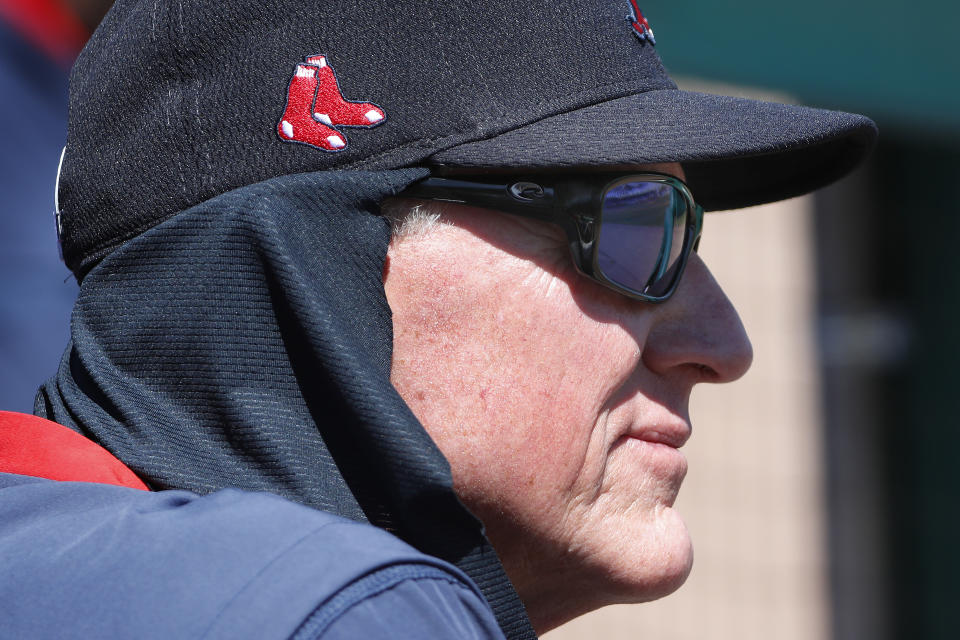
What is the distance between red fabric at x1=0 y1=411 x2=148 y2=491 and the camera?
127cm

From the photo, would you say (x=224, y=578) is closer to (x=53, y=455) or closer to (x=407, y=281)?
(x=53, y=455)

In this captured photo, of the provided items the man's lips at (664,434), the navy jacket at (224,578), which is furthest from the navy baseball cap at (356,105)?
the navy jacket at (224,578)

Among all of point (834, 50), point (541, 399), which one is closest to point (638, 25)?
point (541, 399)

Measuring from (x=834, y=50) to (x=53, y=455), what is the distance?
13.2ft

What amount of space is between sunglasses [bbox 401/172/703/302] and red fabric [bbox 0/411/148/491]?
23.6 inches

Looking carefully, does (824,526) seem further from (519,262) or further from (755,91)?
(519,262)

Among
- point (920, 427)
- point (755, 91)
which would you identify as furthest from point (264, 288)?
point (920, 427)

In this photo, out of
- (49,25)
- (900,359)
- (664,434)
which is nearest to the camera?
(664,434)

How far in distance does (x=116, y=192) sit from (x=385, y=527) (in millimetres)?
709

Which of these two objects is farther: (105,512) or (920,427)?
(920,427)

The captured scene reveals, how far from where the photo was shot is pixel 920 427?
18.4 feet

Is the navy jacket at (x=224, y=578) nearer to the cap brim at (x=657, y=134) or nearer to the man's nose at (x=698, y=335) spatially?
the cap brim at (x=657, y=134)

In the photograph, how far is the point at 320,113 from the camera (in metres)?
1.52

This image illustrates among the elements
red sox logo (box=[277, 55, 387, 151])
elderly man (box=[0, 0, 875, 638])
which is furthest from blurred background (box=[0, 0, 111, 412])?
red sox logo (box=[277, 55, 387, 151])
